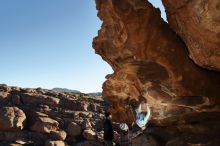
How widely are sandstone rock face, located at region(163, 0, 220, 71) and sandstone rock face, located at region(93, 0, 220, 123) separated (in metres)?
0.96

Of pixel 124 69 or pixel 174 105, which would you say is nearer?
pixel 174 105

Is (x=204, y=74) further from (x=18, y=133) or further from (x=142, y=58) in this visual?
(x=18, y=133)

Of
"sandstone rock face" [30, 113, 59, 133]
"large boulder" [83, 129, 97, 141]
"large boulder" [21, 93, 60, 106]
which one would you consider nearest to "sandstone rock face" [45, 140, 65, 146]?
"sandstone rock face" [30, 113, 59, 133]

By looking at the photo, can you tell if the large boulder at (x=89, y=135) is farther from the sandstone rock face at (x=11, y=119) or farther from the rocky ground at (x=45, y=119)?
the sandstone rock face at (x=11, y=119)

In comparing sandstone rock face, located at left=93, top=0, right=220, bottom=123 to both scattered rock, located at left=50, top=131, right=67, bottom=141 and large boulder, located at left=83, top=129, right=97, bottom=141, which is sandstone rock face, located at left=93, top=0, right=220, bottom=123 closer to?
large boulder, located at left=83, top=129, right=97, bottom=141

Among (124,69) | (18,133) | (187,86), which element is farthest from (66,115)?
(187,86)

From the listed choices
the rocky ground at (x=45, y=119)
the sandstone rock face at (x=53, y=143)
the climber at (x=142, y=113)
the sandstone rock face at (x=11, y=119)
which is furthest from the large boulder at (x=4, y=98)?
the climber at (x=142, y=113)

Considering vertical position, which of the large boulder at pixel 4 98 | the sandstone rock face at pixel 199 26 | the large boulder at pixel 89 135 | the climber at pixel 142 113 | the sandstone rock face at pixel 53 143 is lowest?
the sandstone rock face at pixel 53 143

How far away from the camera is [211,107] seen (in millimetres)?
15320

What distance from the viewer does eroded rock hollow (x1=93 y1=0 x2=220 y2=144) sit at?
13.4 m

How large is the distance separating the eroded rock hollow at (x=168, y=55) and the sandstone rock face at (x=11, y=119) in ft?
102

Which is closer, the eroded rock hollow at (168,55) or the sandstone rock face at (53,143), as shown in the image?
the eroded rock hollow at (168,55)

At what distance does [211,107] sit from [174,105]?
195 cm

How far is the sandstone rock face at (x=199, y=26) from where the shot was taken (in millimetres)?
11177
